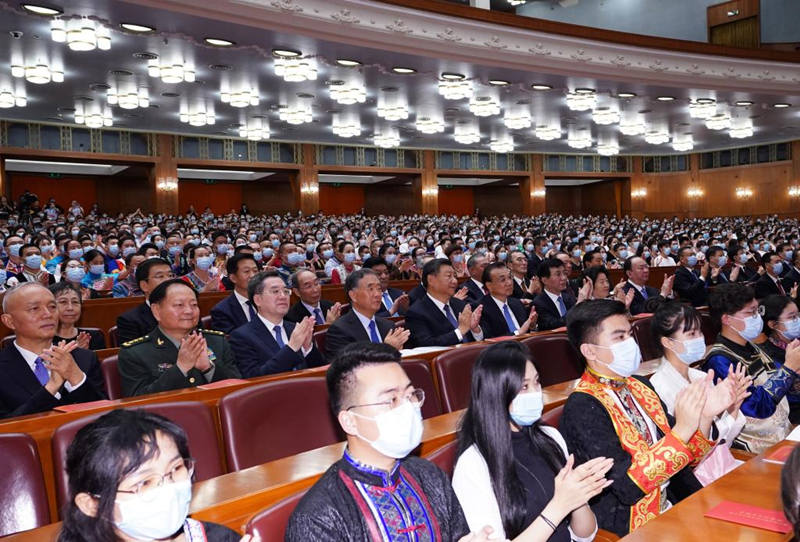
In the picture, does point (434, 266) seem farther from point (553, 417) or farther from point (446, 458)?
point (446, 458)

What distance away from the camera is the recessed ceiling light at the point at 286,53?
9.57 meters

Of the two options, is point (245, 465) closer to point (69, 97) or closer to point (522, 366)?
point (522, 366)

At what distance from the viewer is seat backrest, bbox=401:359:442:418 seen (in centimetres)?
305

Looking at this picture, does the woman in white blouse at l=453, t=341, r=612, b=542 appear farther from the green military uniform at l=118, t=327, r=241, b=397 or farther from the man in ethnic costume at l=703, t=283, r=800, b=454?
the green military uniform at l=118, t=327, r=241, b=397

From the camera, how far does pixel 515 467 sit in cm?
196

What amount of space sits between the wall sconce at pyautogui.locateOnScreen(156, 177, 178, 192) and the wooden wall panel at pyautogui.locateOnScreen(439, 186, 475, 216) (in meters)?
12.1

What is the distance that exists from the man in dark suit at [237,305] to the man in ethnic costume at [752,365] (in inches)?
119

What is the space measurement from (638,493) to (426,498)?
784mm

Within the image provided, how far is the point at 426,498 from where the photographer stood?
1741 millimetres

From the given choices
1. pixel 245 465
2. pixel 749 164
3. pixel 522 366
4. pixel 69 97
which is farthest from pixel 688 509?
pixel 749 164

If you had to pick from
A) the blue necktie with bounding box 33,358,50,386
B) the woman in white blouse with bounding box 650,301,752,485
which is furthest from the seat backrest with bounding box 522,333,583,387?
the blue necktie with bounding box 33,358,50,386

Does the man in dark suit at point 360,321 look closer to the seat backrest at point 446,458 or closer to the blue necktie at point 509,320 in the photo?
the blue necktie at point 509,320

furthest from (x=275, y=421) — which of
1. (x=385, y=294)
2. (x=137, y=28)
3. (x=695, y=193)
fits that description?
(x=695, y=193)

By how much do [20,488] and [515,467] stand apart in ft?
4.81
